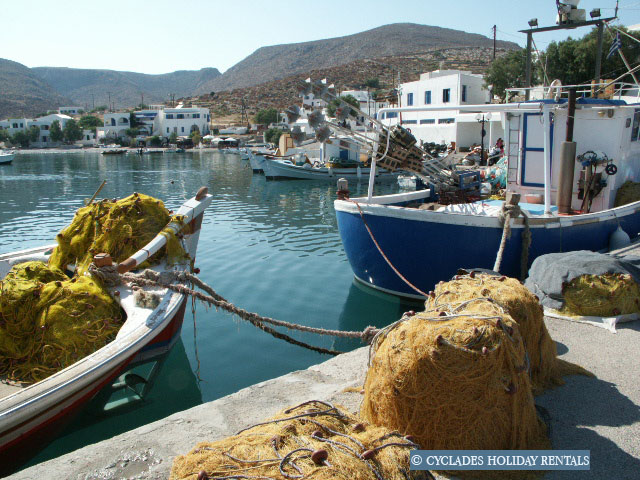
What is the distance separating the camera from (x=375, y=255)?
9.41 m

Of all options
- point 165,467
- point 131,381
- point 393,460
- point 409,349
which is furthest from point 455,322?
point 131,381

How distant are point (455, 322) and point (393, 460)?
3.87 feet

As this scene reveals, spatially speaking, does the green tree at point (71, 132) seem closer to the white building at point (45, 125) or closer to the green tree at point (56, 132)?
the green tree at point (56, 132)

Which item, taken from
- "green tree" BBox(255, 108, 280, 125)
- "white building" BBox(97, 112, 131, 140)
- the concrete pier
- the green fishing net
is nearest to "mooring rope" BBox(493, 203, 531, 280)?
the concrete pier

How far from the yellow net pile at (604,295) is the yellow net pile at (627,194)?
189 inches

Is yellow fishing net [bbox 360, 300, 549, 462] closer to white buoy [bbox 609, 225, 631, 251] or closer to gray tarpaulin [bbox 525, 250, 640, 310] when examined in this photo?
gray tarpaulin [bbox 525, 250, 640, 310]

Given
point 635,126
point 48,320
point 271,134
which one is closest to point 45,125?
point 271,134

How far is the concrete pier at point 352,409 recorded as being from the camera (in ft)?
11.8

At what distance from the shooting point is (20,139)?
94875mm

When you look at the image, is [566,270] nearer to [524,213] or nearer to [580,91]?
[524,213]

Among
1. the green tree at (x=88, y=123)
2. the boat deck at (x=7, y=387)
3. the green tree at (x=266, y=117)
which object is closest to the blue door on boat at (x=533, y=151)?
the boat deck at (x=7, y=387)

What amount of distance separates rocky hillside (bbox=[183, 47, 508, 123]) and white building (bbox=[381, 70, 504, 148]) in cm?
6152

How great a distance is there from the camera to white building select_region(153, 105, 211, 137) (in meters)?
98.2

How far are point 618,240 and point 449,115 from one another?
1430 inches
